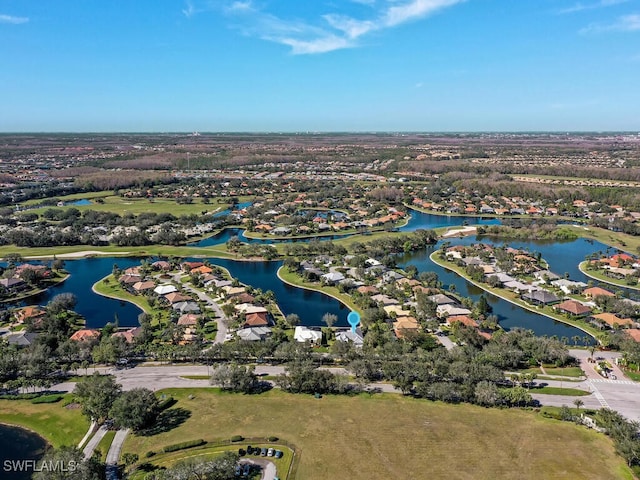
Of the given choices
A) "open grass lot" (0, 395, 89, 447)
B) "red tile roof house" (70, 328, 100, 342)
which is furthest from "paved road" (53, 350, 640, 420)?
"red tile roof house" (70, 328, 100, 342)

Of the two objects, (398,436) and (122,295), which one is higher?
(122,295)

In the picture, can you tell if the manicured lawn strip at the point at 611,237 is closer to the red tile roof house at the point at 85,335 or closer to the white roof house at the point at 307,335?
the white roof house at the point at 307,335

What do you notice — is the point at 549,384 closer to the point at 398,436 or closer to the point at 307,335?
the point at 398,436

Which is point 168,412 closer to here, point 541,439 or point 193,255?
point 541,439

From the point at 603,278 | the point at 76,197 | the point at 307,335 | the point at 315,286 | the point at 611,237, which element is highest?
the point at 76,197

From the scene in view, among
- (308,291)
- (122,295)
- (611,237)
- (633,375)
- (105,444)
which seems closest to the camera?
(105,444)

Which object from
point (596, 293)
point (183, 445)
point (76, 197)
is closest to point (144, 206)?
point (76, 197)

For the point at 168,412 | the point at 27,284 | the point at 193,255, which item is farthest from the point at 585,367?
the point at 27,284
